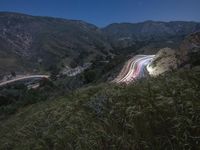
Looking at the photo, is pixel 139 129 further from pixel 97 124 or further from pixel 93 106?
pixel 93 106

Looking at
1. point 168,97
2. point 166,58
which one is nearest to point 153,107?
point 168,97

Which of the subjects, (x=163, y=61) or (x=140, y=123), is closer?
(x=140, y=123)

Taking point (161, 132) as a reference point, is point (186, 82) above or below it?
above

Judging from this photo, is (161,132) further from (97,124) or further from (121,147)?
(97,124)

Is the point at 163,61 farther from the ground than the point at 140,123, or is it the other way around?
the point at 140,123

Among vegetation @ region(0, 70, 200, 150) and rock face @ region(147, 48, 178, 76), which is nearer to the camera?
vegetation @ region(0, 70, 200, 150)

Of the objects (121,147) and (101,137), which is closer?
(121,147)

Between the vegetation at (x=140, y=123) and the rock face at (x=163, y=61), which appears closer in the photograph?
the vegetation at (x=140, y=123)

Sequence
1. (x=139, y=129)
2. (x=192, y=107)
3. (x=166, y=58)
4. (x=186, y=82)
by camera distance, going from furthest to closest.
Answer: (x=166, y=58)
(x=186, y=82)
(x=139, y=129)
(x=192, y=107)

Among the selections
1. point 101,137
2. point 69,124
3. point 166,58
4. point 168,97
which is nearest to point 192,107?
point 168,97

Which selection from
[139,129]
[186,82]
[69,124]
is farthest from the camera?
[69,124]
